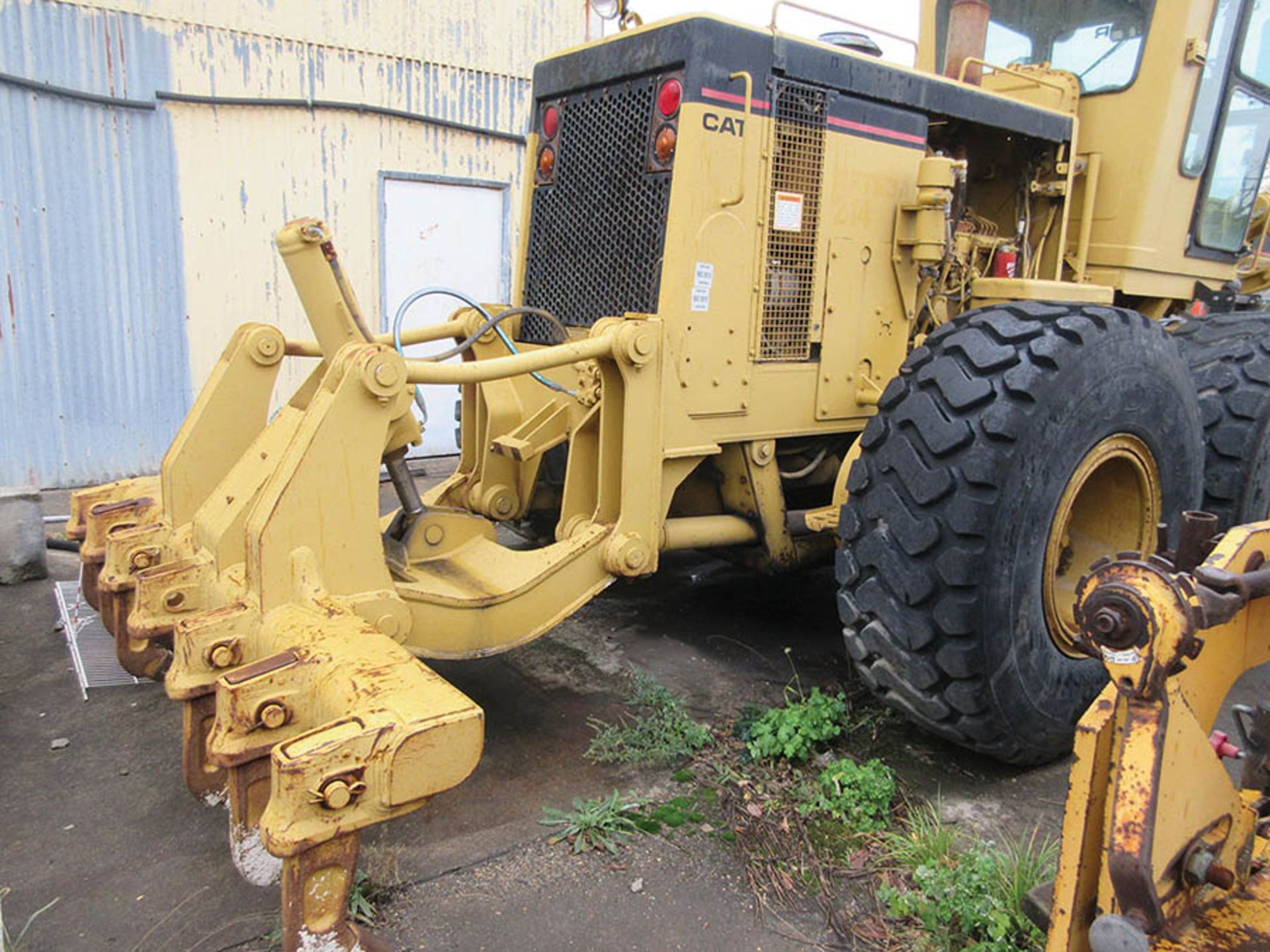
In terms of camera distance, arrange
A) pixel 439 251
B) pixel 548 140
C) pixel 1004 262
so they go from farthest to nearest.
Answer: pixel 439 251
pixel 1004 262
pixel 548 140

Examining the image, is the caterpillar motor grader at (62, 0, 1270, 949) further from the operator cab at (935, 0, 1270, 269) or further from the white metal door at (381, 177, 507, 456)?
the white metal door at (381, 177, 507, 456)

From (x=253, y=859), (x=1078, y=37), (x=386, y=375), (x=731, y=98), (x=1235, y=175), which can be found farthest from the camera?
(x=1235, y=175)

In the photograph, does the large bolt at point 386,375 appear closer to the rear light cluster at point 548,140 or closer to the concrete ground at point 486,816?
the concrete ground at point 486,816

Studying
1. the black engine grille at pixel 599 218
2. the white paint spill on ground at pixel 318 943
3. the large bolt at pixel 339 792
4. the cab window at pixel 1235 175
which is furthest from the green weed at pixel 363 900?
the cab window at pixel 1235 175

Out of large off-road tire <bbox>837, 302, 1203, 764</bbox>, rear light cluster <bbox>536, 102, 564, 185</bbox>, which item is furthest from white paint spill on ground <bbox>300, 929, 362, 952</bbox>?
rear light cluster <bbox>536, 102, 564, 185</bbox>

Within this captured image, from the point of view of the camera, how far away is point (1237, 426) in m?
4.01

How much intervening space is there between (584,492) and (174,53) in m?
5.81

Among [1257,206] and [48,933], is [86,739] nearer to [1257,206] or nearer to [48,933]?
[48,933]

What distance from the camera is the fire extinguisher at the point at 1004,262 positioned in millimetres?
4305

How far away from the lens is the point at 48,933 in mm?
2359

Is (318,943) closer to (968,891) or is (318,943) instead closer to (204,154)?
(968,891)

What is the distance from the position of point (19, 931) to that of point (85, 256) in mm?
5929

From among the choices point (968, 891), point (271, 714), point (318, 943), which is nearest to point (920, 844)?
point (968, 891)

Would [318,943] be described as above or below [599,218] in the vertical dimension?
below
